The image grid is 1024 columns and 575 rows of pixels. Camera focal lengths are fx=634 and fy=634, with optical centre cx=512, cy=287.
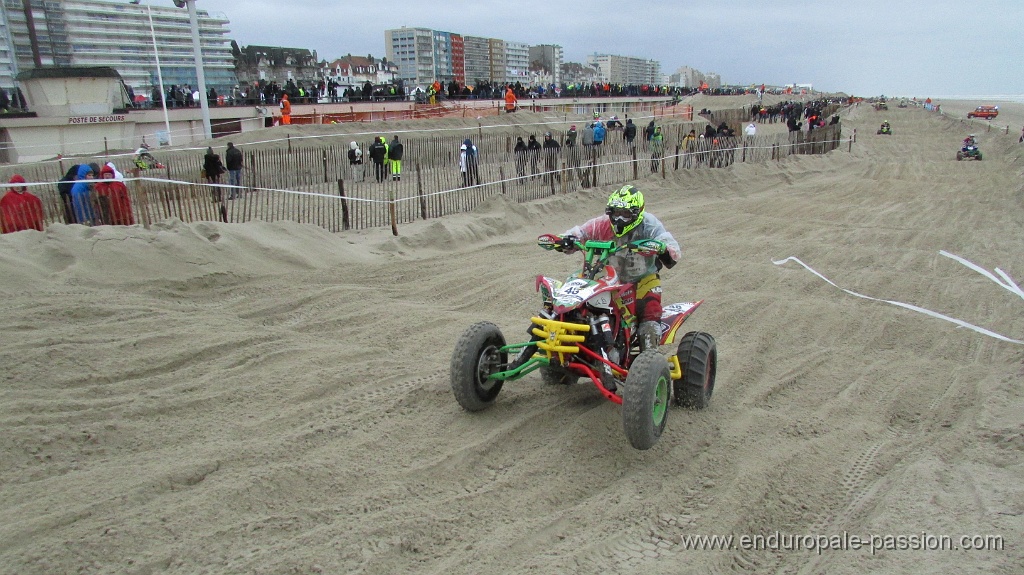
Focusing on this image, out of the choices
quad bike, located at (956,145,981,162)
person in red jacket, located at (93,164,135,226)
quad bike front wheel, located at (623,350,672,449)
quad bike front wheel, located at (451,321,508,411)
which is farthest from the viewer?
quad bike, located at (956,145,981,162)

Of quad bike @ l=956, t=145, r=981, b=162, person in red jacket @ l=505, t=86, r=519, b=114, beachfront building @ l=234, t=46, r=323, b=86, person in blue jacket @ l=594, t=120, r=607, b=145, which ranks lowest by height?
quad bike @ l=956, t=145, r=981, b=162

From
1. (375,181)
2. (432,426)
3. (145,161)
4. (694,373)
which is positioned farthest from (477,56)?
(432,426)

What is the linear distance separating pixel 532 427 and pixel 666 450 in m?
0.99

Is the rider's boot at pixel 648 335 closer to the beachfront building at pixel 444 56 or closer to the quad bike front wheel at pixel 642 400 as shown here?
the quad bike front wheel at pixel 642 400

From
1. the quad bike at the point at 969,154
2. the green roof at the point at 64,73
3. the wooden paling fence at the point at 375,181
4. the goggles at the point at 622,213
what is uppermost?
the green roof at the point at 64,73

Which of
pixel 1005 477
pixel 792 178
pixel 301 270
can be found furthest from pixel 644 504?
pixel 792 178

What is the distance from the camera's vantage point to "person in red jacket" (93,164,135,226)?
9.13 metres

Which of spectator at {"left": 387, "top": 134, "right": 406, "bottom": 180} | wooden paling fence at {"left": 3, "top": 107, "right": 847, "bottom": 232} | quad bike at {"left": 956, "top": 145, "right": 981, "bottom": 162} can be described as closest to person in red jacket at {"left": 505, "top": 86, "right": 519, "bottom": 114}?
wooden paling fence at {"left": 3, "top": 107, "right": 847, "bottom": 232}

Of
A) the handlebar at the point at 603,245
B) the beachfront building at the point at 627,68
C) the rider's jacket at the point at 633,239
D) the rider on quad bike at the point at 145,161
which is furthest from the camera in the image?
the beachfront building at the point at 627,68

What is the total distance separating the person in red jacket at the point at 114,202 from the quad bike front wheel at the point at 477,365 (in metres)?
7.03

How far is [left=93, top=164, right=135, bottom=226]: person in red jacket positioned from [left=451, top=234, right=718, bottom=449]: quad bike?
7.09 metres

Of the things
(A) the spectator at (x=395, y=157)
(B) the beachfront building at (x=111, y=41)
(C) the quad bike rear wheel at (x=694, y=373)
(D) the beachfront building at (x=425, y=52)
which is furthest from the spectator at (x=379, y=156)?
(D) the beachfront building at (x=425, y=52)

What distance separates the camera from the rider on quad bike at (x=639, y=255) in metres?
5.02

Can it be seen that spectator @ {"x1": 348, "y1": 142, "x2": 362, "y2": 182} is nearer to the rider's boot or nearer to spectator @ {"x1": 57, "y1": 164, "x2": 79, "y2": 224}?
spectator @ {"x1": 57, "y1": 164, "x2": 79, "y2": 224}
